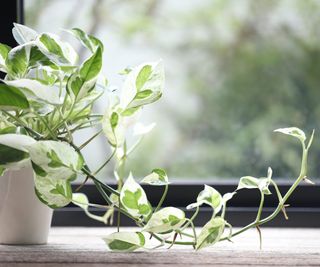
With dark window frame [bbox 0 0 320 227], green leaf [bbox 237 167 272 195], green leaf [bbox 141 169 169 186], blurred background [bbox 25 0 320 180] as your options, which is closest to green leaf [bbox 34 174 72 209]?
green leaf [bbox 141 169 169 186]

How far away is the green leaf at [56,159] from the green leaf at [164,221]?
108 millimetres

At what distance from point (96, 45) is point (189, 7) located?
135cm

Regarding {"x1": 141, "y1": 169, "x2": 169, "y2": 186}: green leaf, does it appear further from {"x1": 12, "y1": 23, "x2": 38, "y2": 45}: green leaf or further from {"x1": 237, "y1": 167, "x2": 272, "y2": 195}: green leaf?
{"x1": 12, "y1": 23, "x2": 38, "y2": 45}: green leaf

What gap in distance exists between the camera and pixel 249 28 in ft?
7.22

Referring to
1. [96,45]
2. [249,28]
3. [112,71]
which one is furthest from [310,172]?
[96,45]

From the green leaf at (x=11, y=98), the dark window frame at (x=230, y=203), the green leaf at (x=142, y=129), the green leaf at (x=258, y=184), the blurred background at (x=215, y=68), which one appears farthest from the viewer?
the blurred background at (x=215, y=68)

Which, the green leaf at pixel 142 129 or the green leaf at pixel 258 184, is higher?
the green leaf at pixel 142 129

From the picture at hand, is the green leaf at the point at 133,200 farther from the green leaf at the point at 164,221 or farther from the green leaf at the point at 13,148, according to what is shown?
the green leaf at the point at 13,148

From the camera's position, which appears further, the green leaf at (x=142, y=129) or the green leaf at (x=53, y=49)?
the green leaf at (x=142, y=129)

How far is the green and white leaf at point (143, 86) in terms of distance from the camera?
0.80 meters

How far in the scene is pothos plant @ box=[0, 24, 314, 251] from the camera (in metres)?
0.74

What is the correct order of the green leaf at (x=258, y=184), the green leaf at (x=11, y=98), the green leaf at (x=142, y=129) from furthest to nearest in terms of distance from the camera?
the green leaf at (x=142, y=129), the green leaf at (x=258, y=184), the green leaf at (x=11, y=98)

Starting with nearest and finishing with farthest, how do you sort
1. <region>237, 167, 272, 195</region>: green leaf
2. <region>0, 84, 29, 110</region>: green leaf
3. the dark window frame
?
<region>0, 84, 29, 110</region>: green leaf → <region>237, 167, 272, 195</region>: green leaf → the dark window frame

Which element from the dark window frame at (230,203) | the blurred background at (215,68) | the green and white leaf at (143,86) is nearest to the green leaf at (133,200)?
the green and white leaf at (143,86)
